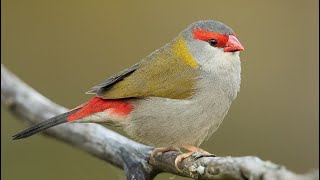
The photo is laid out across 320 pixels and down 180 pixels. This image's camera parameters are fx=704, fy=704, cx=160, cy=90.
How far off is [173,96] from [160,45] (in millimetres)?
3516

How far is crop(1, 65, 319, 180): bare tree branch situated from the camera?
2.88 meters

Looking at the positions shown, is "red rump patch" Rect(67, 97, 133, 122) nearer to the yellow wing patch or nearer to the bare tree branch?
the yellow wing patch

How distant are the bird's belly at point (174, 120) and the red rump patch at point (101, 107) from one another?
6cm

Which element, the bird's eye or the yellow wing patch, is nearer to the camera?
the yellow wing patch

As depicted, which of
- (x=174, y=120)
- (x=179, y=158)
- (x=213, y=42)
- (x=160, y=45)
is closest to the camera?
(x=179, y=158)

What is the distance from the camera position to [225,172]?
3037 mm

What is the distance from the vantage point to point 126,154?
4.26 metres

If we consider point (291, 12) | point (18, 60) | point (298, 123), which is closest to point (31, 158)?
point (18, 60)

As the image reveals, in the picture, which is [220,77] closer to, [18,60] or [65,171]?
[65,171]

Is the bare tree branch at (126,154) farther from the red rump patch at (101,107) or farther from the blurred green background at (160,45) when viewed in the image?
the blurred green background at (160,45)

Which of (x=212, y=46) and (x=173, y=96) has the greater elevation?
(x=212, y=46)

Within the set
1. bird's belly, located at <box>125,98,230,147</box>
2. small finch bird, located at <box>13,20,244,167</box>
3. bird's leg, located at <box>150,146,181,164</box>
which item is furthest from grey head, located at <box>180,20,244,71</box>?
bird's leg, located at <box>150,146,181,164</box>

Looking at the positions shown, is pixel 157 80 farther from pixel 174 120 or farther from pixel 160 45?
pixel 160 45

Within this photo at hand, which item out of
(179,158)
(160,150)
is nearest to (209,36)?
(160,150)
